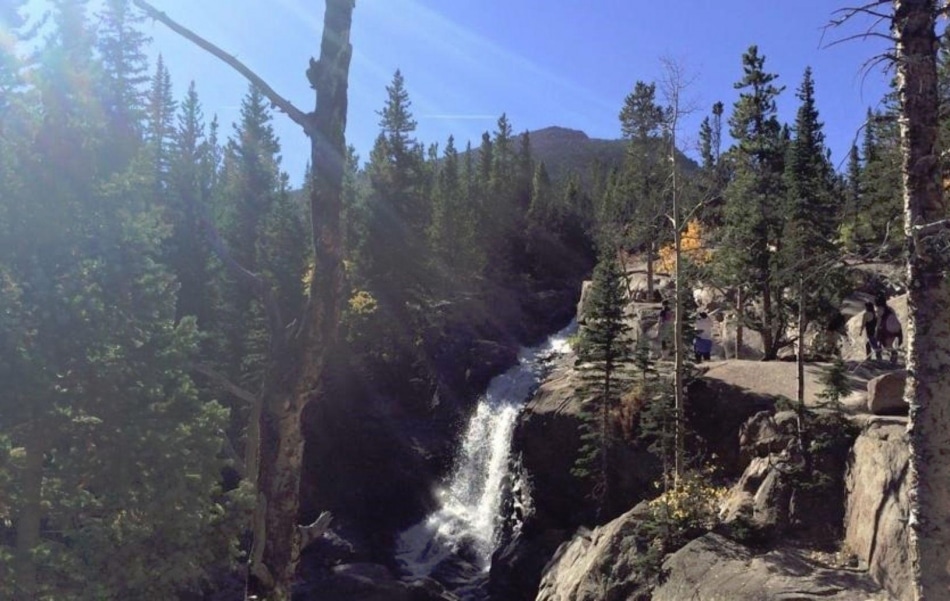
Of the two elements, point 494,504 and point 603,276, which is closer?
point 603,276

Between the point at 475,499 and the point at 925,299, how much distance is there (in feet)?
85.8

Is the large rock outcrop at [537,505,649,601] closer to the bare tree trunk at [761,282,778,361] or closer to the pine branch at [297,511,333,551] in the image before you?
the bare tree trunk at [761,282,778,361]

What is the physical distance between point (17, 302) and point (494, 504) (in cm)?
2077

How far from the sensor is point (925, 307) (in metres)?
5.96

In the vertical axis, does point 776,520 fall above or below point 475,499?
above

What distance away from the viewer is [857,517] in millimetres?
13461

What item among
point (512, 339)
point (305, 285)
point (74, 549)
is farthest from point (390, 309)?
point (74, 549)

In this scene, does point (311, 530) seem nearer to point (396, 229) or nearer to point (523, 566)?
point (523, 566)

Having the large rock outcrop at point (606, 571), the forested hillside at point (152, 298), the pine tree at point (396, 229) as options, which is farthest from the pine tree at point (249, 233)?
the large rock outcrop at point (606, 571)

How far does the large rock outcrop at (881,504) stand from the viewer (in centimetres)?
1156

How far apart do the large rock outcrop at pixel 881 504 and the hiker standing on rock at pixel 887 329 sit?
6.27m

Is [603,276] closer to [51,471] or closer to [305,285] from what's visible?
[51,471]

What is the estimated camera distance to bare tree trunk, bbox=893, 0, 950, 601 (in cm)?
584

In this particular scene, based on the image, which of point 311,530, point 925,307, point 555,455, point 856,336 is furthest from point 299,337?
point 856,336
